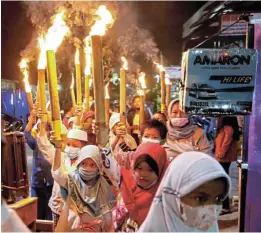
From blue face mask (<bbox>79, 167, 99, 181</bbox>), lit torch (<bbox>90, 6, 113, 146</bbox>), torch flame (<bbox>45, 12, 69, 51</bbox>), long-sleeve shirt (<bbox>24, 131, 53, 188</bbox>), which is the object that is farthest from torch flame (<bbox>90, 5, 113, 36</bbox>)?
long-sleeve shirt (<bbox>24, 131, 53, 188</bbox>)

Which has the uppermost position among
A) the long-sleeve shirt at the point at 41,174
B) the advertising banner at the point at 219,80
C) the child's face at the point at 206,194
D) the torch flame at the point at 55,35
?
the torch flame at the point at 55,35

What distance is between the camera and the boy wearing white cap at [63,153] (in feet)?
10.5

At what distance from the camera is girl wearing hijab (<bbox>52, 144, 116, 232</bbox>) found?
9.25ft

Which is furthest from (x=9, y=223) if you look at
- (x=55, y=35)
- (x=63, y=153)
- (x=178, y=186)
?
(x=63, y=153)

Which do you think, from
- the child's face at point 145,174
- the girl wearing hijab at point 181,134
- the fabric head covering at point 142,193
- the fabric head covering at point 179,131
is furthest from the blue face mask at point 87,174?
the fabric head covering at point 179,131

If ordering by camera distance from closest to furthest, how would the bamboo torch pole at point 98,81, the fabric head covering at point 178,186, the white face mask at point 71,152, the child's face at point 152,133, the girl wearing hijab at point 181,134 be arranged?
the fabric head covering at point 178,186
the bamboo torch pole at point 98,81
the white face mask at point 71,152
the child's face at point 152,133
the girl wearing hijab at point 181,134

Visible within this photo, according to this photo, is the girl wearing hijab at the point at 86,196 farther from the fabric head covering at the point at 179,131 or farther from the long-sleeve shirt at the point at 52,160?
the fabric head covering at the point at 179,131

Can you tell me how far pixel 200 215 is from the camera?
173 cm

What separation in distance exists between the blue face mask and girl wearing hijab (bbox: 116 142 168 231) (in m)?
0.30

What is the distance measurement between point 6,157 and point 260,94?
217 centimetres

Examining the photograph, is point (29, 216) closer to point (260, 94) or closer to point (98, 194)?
point (98, 194)

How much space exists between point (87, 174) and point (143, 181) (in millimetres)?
459

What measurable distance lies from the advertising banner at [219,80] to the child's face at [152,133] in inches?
38.5

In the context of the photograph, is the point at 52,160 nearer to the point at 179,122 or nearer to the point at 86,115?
the point at 86,115
